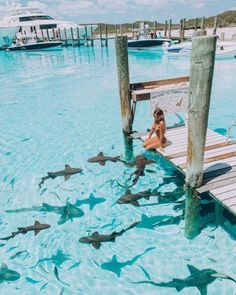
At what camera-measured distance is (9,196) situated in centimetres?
780

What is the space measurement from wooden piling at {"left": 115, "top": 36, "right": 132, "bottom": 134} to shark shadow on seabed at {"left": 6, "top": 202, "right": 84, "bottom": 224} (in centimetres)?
265

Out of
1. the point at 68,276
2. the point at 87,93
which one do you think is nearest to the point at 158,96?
the point at 68,276

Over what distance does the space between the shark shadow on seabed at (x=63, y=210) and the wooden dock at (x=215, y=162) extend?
251 cm

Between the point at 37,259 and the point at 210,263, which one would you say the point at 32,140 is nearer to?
the point at 37,259

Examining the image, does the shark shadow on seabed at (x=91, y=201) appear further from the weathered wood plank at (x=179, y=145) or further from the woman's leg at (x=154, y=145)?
the weathered wood plank at (x=179, y=145)

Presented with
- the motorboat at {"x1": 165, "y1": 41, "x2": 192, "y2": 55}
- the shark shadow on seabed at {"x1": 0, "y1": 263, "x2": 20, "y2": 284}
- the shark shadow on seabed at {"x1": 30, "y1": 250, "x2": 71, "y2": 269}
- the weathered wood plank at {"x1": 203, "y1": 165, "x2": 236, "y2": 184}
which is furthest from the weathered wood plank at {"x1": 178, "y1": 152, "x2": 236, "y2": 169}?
the motorboat at {"x1": 165, "y1": 41, "x2": 192, "y2": 55}

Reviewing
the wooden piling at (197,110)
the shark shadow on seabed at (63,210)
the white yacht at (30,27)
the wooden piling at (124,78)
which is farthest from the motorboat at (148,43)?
the wooden piling at (197,110)

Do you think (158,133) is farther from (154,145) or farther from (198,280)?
(198,280)

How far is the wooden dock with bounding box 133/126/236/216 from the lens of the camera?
4.96 meters

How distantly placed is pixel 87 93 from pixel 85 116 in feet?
16.9

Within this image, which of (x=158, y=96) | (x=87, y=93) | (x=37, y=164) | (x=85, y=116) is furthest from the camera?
(x=87, y=93)

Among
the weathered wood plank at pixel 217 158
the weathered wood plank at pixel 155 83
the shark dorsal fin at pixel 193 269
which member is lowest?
the shark dorsal fin at pixel 193 269

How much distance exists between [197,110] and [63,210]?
4.18 metres

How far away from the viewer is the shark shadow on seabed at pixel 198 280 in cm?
487
